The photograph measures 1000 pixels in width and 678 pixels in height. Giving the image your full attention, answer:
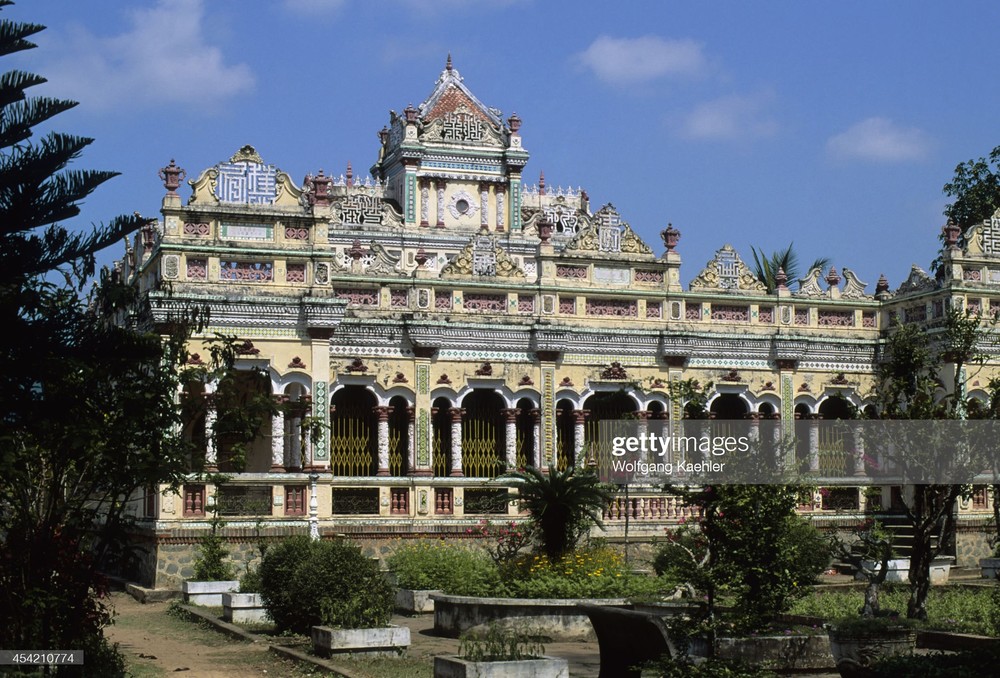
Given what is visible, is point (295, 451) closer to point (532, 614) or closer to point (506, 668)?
point (532, 614)

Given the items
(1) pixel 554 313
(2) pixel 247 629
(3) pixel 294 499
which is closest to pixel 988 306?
(1) pixel 554 313

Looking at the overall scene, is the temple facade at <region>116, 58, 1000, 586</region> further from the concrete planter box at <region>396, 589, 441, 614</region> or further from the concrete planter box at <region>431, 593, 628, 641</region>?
the concrete planter box at <region>431, 593, 628, 641</region>

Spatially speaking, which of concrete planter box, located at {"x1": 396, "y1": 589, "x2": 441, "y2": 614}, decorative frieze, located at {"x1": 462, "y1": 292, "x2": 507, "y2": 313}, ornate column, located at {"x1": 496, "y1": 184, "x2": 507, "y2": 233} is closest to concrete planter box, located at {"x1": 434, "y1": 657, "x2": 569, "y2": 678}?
concrete planter box, located at {"x1": 396, "y1": 589, "x2": 441, "y2": 614}

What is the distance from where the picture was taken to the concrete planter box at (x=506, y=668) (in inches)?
591

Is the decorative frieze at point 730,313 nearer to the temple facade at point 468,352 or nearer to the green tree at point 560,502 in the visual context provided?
the temple facade at point 468,352

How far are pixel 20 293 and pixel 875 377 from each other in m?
26.2

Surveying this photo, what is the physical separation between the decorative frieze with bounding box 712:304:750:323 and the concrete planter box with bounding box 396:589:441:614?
502 inches

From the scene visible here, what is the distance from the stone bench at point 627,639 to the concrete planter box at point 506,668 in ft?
1.75

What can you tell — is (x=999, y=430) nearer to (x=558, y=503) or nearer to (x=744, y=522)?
(x=558, y=503)

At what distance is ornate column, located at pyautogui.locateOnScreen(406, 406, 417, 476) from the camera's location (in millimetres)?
31188

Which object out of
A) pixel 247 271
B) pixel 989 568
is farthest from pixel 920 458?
pixel 247 271

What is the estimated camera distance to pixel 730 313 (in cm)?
3459

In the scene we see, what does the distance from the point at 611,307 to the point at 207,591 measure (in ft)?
41.0

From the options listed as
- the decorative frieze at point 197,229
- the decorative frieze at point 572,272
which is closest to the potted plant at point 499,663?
the decorative frieze at point 197,229
